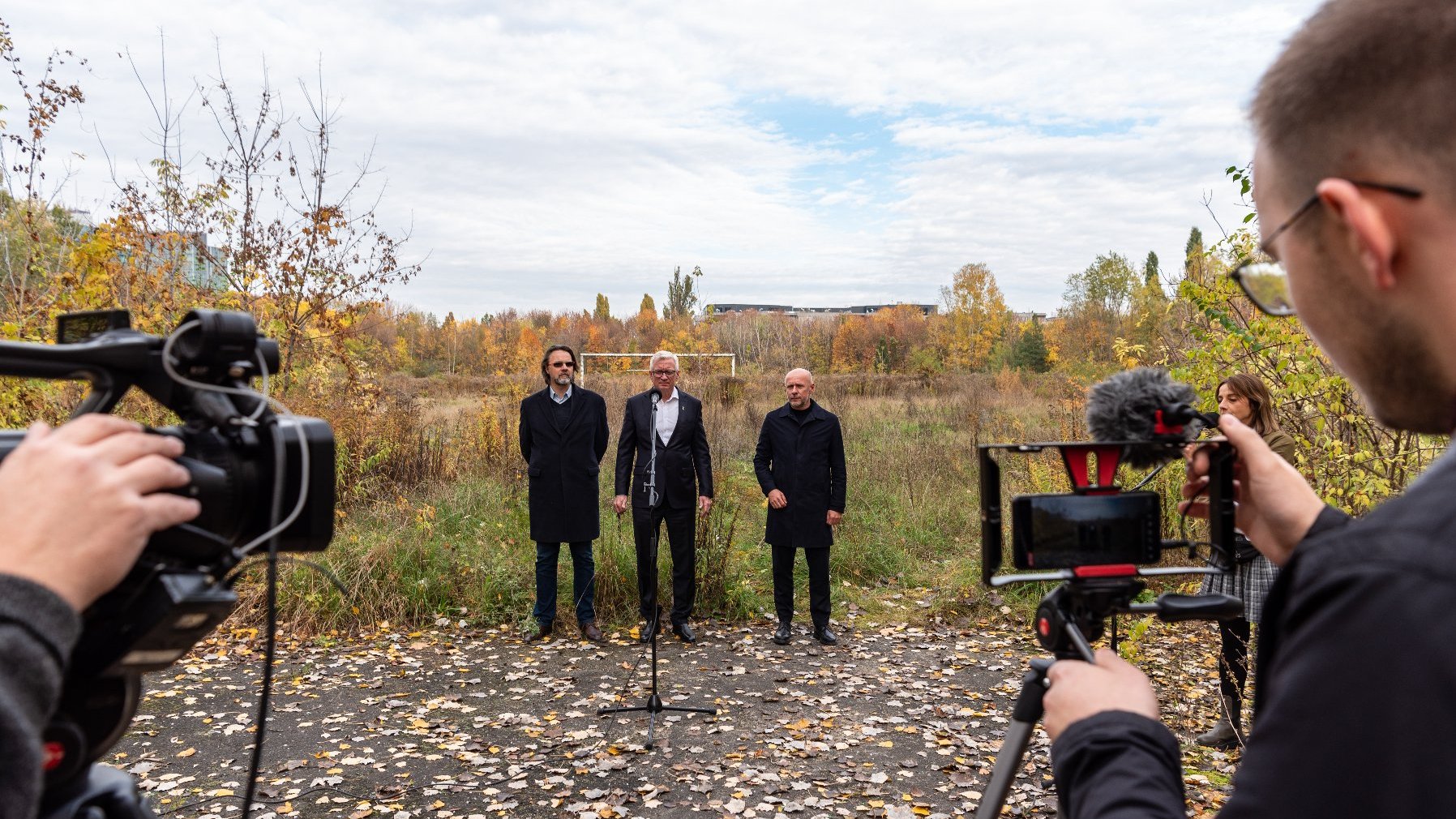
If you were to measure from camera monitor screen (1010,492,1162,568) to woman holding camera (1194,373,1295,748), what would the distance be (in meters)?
3.48

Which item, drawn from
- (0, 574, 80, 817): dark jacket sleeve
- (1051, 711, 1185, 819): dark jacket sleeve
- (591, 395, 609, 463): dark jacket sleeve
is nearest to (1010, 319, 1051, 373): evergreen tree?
(591, 395, 609, 463): dark jacket sleeve

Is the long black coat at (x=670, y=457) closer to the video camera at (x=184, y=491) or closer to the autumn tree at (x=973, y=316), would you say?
the video camera at (x=184, y=491)

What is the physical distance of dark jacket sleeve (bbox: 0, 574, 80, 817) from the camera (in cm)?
77

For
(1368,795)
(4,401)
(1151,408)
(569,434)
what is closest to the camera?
(1368,795)

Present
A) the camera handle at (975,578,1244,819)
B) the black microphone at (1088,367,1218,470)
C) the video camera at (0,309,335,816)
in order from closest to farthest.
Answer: the video camera at (0,309,335,816)
the camera handle at (975,578,1244,819)
the black microphone at (1088,367,1218,470)

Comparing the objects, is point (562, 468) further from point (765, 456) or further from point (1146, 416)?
point (1146, 416)

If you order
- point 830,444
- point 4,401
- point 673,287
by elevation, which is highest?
point 673,287

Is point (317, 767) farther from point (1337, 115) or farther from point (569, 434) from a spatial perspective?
point (1337, 115)

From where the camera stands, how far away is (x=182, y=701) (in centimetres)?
546

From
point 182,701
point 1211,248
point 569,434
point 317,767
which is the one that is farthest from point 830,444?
point 182,701

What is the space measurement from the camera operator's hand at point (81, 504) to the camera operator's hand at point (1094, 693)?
1005 mm

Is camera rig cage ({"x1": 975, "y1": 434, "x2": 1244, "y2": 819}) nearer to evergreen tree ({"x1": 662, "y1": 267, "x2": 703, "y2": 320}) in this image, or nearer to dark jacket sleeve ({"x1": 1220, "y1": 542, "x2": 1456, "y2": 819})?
dark jacket sleeve ({"x1": 1220, "y1": 542, "x2": 1456, "y2": 819})

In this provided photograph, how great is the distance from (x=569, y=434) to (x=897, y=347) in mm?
34746

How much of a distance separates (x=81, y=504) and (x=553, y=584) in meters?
6.33
